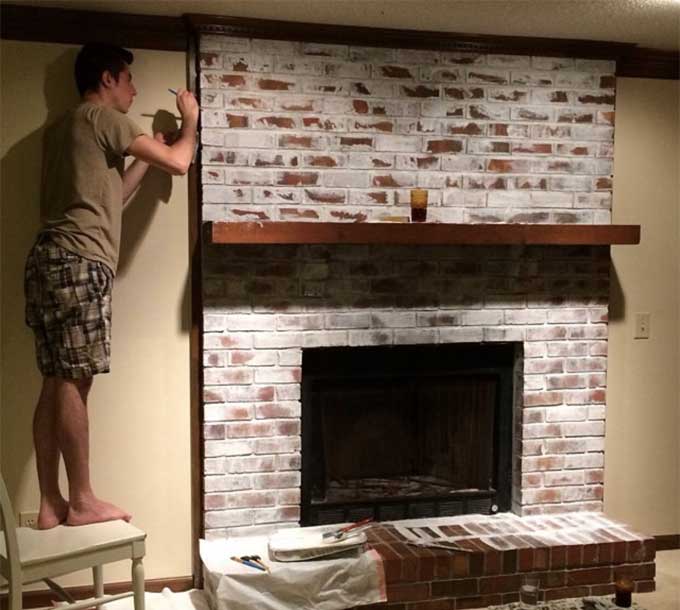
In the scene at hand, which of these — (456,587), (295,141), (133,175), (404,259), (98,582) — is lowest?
(456,587)

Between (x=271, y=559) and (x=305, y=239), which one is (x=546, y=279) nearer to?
(x=305, y=239)

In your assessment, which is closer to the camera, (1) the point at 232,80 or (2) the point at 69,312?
(2) the point at 69,312

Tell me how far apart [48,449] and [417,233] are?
1.43 m

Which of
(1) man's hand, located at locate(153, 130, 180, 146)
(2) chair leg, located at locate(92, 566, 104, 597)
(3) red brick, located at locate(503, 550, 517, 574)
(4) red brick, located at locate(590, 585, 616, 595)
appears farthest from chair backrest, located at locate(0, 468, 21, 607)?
(4) red brick, located at locate(590, 585, 616, 595)

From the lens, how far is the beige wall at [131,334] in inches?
106

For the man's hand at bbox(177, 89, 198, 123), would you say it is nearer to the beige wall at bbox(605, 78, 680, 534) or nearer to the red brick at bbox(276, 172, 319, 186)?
the red brick at bbox(276, 172, 319, 186)

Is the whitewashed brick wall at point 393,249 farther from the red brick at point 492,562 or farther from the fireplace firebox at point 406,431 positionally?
the red brick at point 492,562

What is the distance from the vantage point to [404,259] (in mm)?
2982

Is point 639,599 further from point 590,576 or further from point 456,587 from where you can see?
point 456,587

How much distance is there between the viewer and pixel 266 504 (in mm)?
2926

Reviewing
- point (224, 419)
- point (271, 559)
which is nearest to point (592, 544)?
point (271, 559)

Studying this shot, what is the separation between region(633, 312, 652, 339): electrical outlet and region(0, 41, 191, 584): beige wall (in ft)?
6.10

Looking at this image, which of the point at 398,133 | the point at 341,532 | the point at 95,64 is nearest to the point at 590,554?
the point at 341,532

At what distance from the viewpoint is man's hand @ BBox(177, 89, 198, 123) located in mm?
2678
